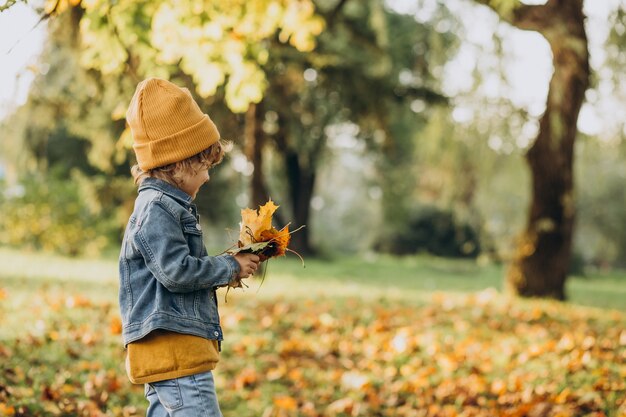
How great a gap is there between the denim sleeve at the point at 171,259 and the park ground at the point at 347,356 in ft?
5.12

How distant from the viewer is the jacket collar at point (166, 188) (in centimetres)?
228

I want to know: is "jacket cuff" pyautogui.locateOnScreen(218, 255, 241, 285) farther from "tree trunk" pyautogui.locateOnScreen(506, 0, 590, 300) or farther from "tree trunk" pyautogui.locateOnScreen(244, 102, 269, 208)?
"tree trunk" pyautogui.locateOnScreen(244, 102, 269, 208)

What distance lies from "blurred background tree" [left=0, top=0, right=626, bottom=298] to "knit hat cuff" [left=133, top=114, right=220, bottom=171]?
1125mm

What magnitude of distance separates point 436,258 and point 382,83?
43.1ft

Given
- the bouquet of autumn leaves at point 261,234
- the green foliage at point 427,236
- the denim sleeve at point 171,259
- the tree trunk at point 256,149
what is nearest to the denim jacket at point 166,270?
the denim sleeve at point 171,259

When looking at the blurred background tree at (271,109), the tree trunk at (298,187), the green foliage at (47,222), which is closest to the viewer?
the blurred background tree at (271,109)

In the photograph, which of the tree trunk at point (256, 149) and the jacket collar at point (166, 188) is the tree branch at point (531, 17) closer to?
the tree trunk at point (256, 149)

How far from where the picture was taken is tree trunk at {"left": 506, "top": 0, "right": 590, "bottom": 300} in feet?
25.8

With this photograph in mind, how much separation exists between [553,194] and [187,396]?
6.99 meters

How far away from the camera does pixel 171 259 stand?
7.04 feet

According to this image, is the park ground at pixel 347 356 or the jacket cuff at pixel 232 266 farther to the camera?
the park ground at pixel 347 356

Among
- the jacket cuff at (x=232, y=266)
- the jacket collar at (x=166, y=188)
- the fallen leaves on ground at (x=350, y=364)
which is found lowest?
the fallen leaves on ground at (x=350, y=364)

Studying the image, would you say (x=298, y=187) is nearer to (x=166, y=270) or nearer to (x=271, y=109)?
(x=271, y=109)

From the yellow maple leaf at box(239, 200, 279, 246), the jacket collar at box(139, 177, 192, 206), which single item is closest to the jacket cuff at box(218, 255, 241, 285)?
the yellow maple leaf at box(239, 200, 279, 246)
